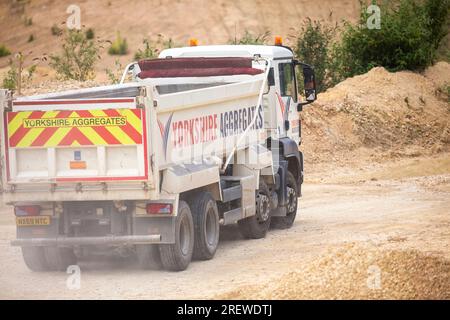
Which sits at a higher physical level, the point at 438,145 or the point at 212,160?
the point at 212,160

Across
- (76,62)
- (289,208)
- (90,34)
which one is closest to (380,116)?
(76,62)

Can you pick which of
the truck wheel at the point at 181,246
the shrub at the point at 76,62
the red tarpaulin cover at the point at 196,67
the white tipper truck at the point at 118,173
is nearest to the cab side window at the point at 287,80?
the red tarpaulin cover at the point at 196,67

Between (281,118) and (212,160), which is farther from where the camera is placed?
(281,118)

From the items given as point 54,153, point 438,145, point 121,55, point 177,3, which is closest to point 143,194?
point 54,153

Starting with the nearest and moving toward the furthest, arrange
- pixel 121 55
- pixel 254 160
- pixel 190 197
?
pixel 190 197 → pixel 254 160 → pixel 121 55

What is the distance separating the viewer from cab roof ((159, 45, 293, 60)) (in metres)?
17.2

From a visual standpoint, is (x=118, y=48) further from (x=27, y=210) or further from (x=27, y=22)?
(x=27, y=210)

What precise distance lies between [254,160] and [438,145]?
14.8 metres

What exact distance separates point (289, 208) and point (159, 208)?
4.97m

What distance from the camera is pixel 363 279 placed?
37.4ft

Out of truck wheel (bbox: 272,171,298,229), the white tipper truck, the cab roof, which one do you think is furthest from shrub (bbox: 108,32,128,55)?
the white tipper truck

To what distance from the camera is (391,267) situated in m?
11.7
